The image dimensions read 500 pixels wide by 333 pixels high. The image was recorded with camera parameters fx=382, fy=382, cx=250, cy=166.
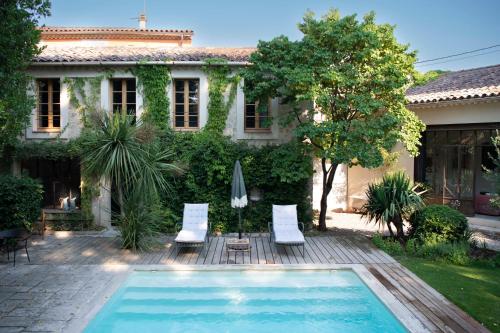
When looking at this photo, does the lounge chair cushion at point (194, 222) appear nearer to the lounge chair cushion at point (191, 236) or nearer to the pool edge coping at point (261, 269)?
the lounge chair cushion at point (191, 236)

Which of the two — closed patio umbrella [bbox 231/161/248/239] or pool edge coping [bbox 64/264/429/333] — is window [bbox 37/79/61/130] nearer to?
pool edge coping [bbox 64/264/429/333]

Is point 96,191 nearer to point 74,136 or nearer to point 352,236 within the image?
point 74,136

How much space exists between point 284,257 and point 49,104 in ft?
33.1

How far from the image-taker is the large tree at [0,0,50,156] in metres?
8.20

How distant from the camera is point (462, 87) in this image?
1526 centimetres

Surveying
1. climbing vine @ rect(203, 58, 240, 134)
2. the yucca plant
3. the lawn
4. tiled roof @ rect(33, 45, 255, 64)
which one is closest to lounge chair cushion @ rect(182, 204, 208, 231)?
climbing vine @ rect(203, 58, 240, 134)

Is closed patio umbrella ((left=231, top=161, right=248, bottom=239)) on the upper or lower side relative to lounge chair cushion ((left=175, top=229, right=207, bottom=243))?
upper

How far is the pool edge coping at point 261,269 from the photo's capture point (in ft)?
20.4

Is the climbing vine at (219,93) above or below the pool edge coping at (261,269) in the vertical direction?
above

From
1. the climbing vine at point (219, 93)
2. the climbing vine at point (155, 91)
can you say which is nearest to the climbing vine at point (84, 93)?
the climbing vine at point (155, 91)

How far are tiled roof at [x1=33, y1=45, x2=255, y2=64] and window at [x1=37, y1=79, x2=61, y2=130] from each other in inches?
37.0

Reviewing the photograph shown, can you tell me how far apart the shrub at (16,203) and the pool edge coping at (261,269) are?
12.9 ft

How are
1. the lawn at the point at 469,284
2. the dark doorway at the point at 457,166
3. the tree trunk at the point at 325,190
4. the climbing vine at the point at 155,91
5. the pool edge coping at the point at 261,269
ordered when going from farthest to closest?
1. the dark doorway at the point at 457,166
2. the climbing vine at the point at 155,91
3. the tree trunk at the point at 325,190
4. the lawn at the point at 469,284
5. the pool edge coping at the point at 261,269

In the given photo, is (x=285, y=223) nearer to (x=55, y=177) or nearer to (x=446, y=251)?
(x=446, y=251)
